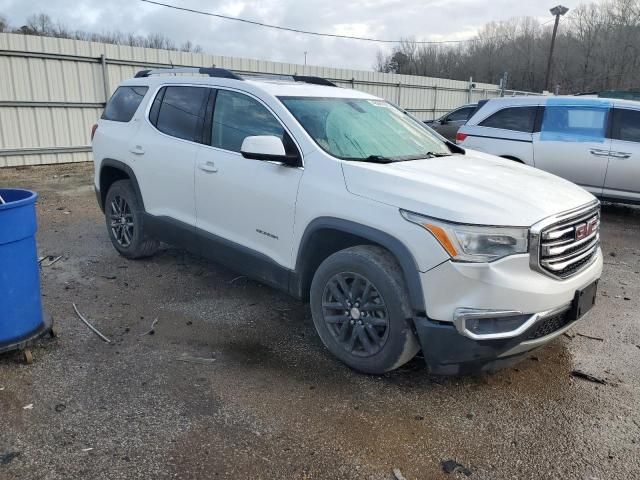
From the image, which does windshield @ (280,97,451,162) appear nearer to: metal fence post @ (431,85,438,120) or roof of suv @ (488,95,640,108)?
roof of suv @ (488,95,640,108)

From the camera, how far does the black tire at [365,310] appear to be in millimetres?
3078

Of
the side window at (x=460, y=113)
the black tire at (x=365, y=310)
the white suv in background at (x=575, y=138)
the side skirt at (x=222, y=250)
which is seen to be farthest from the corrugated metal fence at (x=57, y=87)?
the black tire at (x=365, y=310)

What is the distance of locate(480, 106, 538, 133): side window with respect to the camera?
26.5ft

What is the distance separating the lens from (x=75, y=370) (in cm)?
342

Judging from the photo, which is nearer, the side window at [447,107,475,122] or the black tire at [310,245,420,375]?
the black tire at [310,245,420,375]

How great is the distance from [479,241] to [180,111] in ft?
10.0

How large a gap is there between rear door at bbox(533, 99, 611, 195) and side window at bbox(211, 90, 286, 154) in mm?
5317

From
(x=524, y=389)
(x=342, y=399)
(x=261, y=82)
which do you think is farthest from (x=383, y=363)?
(x=261, y=82)

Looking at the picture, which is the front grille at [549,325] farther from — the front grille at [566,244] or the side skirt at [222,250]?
the side skirt at [222,250]

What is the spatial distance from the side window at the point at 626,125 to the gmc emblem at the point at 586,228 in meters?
4.77

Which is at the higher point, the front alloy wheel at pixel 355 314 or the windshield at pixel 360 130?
the windshield at pixel 360 130

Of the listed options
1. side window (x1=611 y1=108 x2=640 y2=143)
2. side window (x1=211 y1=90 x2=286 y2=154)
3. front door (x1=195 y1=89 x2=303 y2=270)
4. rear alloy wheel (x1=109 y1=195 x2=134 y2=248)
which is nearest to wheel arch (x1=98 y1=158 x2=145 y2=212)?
rear alloy wheel (x1=109 y1=195 x2=134 y2=248)

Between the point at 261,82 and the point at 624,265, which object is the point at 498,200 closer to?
the point at 261,82

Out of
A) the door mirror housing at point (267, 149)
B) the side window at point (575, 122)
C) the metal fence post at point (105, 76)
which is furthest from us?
the metal fence post at point (105, 76)
